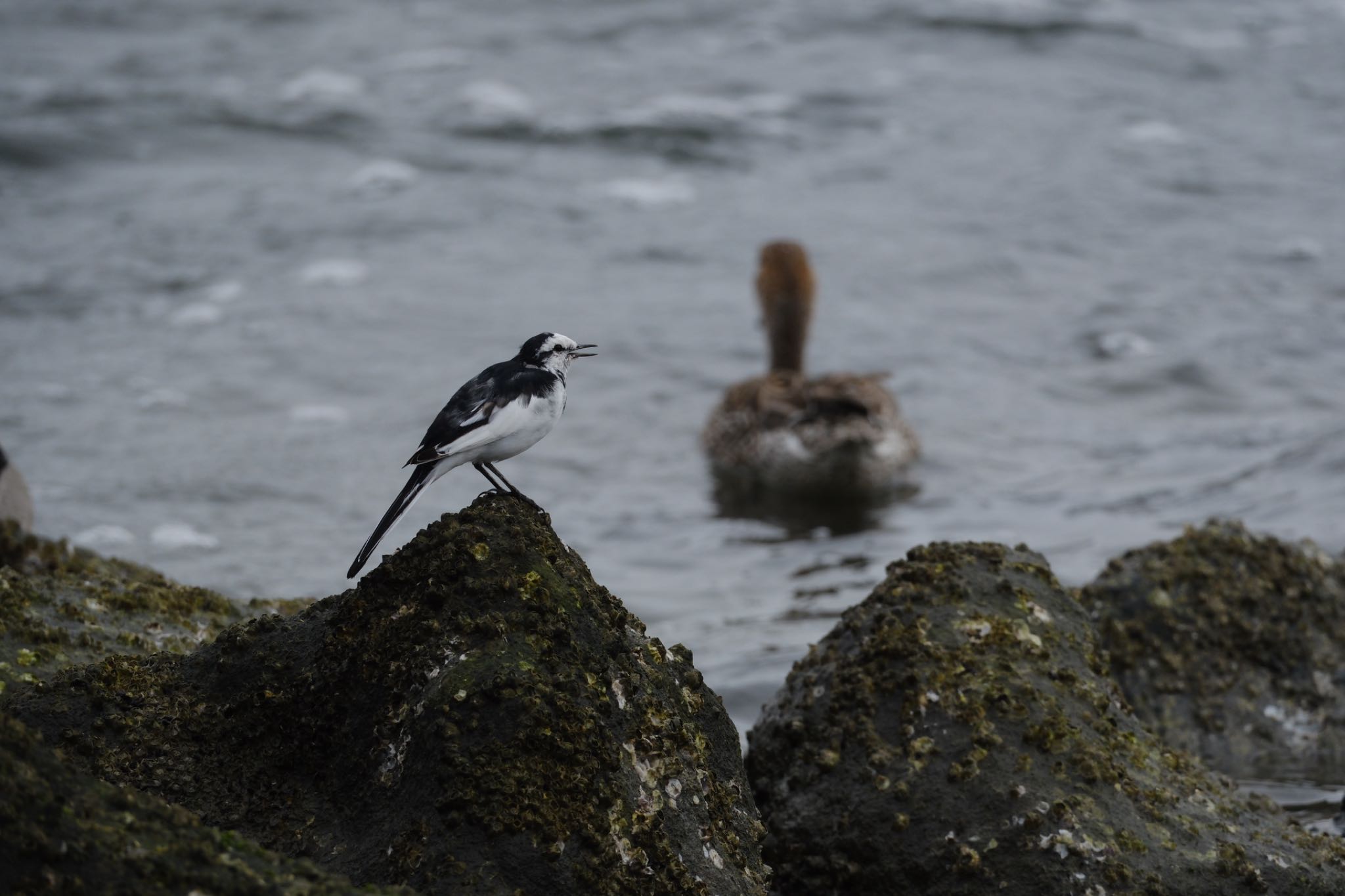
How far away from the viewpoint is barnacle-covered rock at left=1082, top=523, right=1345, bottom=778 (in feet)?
20.4

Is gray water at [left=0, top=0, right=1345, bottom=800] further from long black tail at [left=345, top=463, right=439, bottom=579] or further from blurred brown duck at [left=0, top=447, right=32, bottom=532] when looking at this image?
long black tail at [left=345, top=463, right=439, bottom=579]

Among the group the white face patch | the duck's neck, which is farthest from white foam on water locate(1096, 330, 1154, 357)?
the white face patch

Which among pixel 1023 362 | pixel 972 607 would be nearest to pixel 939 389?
Answer: pixel 1023 362

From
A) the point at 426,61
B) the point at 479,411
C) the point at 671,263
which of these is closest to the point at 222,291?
the point at 671,263

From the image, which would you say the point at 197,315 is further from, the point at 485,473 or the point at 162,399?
the point at 485,473

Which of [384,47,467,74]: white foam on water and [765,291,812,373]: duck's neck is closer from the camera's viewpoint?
[765,291,812,373]: duck's neck

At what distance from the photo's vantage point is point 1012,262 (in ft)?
49.5

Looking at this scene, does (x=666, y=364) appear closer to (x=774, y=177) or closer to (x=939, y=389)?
(x=939, y=389)

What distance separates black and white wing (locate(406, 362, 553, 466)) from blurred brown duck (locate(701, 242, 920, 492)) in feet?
24.7

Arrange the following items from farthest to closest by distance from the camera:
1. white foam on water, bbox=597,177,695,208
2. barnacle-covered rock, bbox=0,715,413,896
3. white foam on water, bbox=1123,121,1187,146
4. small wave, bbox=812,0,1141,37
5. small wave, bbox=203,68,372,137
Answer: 1. small wave, bbox=812,0,1141,37
2. white foam on water, bbox=1123,121,1187,146
3. small wave, bbox=203,68,372,137
4. white foam on water, bbox=597,177,695,208
5. barnacle-covered rock, bbox=0,715,413,896

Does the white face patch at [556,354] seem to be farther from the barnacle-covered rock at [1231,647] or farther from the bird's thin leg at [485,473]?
the barnacle-covered rock at [1231,647]

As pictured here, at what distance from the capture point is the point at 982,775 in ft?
14.4

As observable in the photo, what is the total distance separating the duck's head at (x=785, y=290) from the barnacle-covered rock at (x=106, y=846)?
1006 cm

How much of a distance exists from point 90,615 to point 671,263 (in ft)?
35.0
